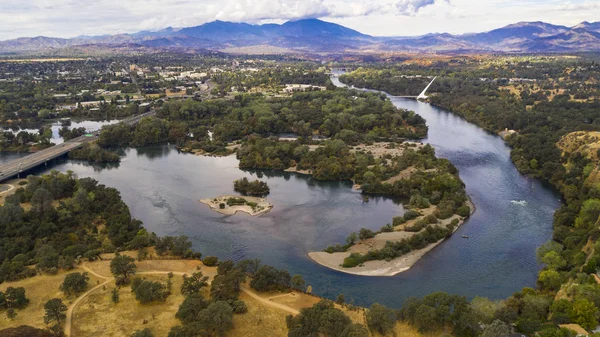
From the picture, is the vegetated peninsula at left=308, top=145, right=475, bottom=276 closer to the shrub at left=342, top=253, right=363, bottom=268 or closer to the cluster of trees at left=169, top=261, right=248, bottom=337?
the shrub at left=342, top=253, right=363, bottom=268

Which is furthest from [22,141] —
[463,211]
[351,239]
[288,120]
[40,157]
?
[463,211]

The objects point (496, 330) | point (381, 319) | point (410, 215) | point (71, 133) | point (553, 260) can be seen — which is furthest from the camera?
point (71, 133)

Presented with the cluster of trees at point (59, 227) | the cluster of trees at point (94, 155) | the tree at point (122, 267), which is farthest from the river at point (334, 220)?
the tree at point (122, 267)

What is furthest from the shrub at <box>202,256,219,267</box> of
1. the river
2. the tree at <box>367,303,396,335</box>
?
the tree at <box>367,303,396,335</box>

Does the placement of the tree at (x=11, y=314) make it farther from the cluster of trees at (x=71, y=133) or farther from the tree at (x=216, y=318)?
the cluster of trees at (x=71, y=133)

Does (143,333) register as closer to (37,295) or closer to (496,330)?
(37,295)
